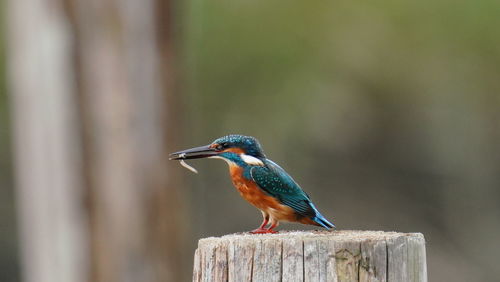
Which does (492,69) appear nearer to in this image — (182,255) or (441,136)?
(441,136)

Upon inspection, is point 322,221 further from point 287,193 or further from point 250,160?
point 250,160

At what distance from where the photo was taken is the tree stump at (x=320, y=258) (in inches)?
138

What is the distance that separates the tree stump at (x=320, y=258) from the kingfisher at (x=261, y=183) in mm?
506

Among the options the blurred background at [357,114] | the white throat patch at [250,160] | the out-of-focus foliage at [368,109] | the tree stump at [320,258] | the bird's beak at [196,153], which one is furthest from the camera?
the out-of-focus foliage at [368,109]

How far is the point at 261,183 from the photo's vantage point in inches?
163

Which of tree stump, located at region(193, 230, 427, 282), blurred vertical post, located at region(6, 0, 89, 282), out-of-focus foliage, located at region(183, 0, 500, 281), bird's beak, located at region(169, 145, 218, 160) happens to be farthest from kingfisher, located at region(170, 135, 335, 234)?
out-of-focus foliage, located at region(183, 0, 500, 281)

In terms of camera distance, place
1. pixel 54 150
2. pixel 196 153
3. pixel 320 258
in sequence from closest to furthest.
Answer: pixel 320 258 → pixel 196 153 → pixel 54 150

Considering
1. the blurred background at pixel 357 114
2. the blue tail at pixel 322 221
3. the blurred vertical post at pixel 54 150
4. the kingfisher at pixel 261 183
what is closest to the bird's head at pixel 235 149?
the kingfisher at pixel 261 183

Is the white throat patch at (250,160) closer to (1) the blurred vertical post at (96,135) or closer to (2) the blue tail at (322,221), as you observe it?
(2) the blue tail at (322,221)

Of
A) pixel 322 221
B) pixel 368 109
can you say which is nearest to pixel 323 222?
pixel 322 221

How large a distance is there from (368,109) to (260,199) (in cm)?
1336

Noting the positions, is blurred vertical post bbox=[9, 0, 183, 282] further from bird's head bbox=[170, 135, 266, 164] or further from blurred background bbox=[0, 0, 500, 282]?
blurred background bbox=[0, 0, 500, 282]

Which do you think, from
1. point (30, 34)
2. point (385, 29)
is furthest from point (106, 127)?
point (385, 29)

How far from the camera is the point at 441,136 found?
55.3ft
